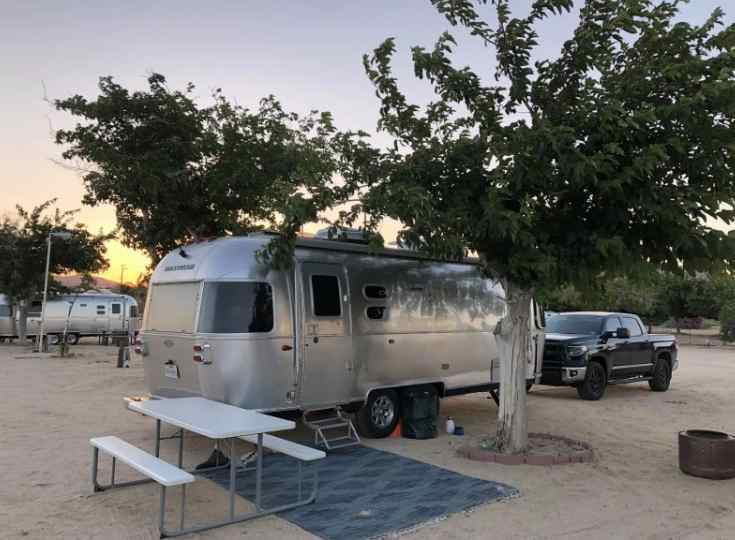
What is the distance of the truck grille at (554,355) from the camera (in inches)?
535

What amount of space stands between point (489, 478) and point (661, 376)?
→ 33.5 feet

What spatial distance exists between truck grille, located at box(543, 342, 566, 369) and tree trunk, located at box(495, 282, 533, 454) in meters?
5.49

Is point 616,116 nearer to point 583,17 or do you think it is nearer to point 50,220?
point 583,17

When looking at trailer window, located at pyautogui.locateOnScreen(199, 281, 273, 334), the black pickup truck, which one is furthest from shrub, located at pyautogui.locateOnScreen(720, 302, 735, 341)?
trailer window, located at pyautogui.locateOnScreen(199, 281, 273, 334)

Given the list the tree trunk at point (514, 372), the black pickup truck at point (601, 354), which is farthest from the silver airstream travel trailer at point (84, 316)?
the tree trunk at point (514, 372)

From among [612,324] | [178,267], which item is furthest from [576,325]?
[178,267]

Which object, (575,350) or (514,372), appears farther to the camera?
(575,350)

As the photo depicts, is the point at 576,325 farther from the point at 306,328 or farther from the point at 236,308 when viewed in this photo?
the point at 236,308

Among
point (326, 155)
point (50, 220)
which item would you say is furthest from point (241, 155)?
point (50, 220)

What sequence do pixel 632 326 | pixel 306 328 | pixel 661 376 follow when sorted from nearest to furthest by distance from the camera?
1. pixel 306 328
2. pixel 632 326
3. pixel 661 376

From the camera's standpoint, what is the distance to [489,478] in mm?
7414

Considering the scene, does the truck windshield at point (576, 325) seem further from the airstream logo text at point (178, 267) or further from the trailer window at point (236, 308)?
the airstream logo text at point (178, 267)

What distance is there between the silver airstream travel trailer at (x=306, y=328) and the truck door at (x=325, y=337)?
15 millimetres

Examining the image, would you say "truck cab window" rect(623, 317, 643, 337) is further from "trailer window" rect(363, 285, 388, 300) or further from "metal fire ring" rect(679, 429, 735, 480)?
"trailer window" rect(363, 285, 388, 300)
